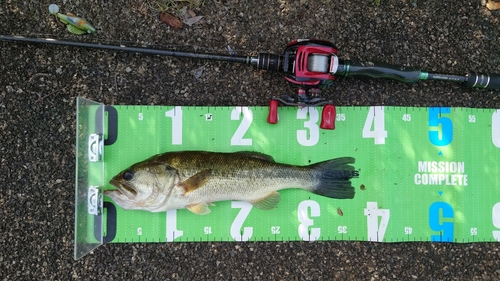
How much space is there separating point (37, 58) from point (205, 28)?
5.22 feet

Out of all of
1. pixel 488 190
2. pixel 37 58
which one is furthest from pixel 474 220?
pixel 37 58

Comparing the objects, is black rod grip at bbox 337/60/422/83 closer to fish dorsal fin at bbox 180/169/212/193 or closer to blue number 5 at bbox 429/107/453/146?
blue number 5 at bbox 429/107/453/146

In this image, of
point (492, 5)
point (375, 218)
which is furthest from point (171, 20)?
point (492, 5)

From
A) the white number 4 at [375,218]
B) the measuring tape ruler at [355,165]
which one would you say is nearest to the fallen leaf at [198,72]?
the measuring tape ruler at [355,165]

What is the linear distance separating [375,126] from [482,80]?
103 cm

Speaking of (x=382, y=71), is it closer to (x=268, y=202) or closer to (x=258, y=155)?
(x=258, y=155)

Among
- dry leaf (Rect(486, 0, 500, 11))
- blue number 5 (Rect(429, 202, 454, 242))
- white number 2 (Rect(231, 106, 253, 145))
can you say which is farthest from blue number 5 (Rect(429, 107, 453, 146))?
white number 2 (Rect(231, 106, 253, 145))

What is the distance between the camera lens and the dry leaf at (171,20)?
3.42 metres

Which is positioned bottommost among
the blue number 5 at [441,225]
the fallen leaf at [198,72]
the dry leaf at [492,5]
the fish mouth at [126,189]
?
the blue number 5 at [441,225]

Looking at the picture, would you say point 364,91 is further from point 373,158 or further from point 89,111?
point 89,111

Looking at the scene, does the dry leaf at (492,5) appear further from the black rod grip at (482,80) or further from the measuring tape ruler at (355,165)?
the measuring tape ruler at (355,165)

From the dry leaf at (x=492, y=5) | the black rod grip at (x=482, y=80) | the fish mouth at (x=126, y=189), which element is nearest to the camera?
the fish mouth at (x=126, y=189)

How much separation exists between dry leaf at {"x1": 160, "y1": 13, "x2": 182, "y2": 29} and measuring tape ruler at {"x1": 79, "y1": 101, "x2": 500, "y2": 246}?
790 millimetres

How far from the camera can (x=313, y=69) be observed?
9.85ft
